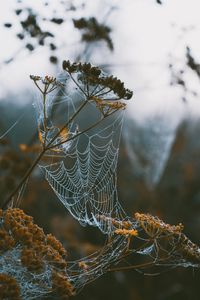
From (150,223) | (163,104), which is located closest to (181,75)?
(150,223)

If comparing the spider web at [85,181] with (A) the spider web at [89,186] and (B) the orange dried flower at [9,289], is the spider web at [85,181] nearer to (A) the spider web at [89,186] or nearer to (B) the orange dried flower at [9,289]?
(A) the spider web at [89,186]

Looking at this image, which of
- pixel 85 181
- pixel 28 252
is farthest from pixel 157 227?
pixel 85 181

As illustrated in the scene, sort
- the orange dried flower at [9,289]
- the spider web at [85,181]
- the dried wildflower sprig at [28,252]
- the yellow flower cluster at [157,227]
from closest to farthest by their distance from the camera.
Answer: the orange dried flower at [9,289]
the dried wildflower sprig at [28,252]
the yellow flower cluster at [157,227]
the spider web at [85,181]

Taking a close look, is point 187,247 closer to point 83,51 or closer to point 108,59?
point 83,51

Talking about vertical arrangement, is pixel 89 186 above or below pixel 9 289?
above

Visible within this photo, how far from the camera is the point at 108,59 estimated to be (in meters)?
5.41

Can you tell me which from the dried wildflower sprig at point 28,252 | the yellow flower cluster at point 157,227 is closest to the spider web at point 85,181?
the yellow flower cluster at point 157,227

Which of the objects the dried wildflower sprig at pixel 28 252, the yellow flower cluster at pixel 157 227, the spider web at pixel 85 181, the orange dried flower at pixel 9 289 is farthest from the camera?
the spider web at pixel 85 181

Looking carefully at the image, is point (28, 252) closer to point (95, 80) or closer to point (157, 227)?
point (157, 227)

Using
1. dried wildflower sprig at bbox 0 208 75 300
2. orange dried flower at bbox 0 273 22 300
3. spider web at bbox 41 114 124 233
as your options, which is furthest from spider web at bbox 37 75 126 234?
orange dried flower at bbox 0 273 22 300

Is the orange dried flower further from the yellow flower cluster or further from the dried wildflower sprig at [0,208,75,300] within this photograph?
the yellow flower cluster

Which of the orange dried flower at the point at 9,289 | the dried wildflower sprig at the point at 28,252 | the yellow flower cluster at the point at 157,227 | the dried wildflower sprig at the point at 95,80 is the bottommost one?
the orange dried flower at the point at 9,289

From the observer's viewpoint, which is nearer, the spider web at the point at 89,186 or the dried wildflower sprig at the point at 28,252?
the dried wildflower sprig at the point at 28,252

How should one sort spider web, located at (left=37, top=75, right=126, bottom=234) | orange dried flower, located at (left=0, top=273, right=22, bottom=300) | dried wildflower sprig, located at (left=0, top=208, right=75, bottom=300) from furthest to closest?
spider web, located at (left=37, top=75, right=126, bottom=234) < dried wildflower sprig, located at (left=0, top=208, right=75, bottom=300) < orange dried flower, located at (left=0, top=273, right=22, bottom=300)
